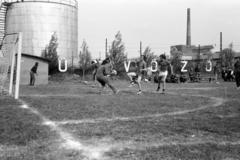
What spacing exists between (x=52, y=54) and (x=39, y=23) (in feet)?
25.6

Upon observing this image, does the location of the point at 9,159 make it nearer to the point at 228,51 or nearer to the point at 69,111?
the point at 69,111

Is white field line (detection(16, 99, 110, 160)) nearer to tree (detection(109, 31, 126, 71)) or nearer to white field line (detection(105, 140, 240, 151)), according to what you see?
white field line (detection(105, 140, 240, 151))

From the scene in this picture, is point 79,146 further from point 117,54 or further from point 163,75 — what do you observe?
point 117,54

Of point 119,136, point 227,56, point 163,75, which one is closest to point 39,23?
point 227,56

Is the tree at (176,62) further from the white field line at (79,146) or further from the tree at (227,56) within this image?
the white field line at (79,146)

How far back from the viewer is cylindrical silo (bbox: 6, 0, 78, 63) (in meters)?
47.5

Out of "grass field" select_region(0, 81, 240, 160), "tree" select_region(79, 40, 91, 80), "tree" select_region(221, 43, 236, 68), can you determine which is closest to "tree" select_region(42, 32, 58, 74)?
"tree" select_region(79, 40, 91, 80)

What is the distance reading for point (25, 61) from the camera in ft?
112

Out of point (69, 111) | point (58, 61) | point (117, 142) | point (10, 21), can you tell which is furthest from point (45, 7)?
point (117, 142)

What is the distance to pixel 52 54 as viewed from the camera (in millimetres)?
42531

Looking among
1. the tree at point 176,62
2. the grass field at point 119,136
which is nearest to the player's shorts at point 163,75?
the grass field at point 119,136

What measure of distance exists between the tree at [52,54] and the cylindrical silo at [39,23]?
3.34 m

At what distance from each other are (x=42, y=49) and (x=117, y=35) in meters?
10.6

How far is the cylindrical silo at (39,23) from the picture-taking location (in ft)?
156
